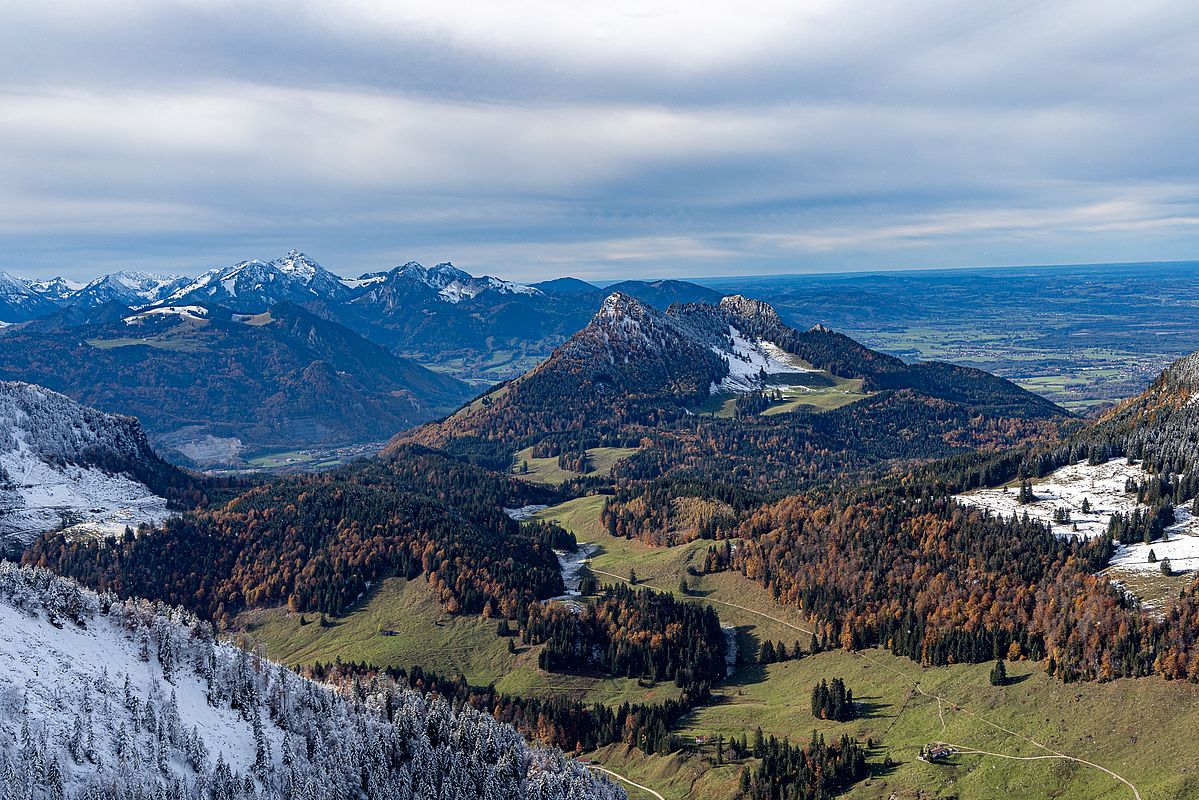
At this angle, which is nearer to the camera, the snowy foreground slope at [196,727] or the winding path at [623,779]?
the snowy foreground slope at [196,727]

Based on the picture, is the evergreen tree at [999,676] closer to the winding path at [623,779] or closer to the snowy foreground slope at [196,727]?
the winding path at [623,779]

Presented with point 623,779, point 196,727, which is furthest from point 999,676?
point 196,727

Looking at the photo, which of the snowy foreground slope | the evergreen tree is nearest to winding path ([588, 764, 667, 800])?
the snowy foreground slope

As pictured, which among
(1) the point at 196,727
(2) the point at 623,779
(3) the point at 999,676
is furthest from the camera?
(2) the point at 623,779

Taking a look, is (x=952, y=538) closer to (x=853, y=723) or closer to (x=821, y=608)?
(x=821, y=608)

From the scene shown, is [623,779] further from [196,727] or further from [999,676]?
[196,727]

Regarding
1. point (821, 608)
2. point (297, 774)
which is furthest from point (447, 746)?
point (821, 608)

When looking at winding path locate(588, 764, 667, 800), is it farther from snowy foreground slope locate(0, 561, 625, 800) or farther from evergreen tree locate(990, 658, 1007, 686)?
evergreen tree locate(990, 658, 1007, 686)

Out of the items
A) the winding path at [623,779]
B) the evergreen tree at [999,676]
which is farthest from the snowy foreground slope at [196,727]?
the evergreen tree at [999,676]
